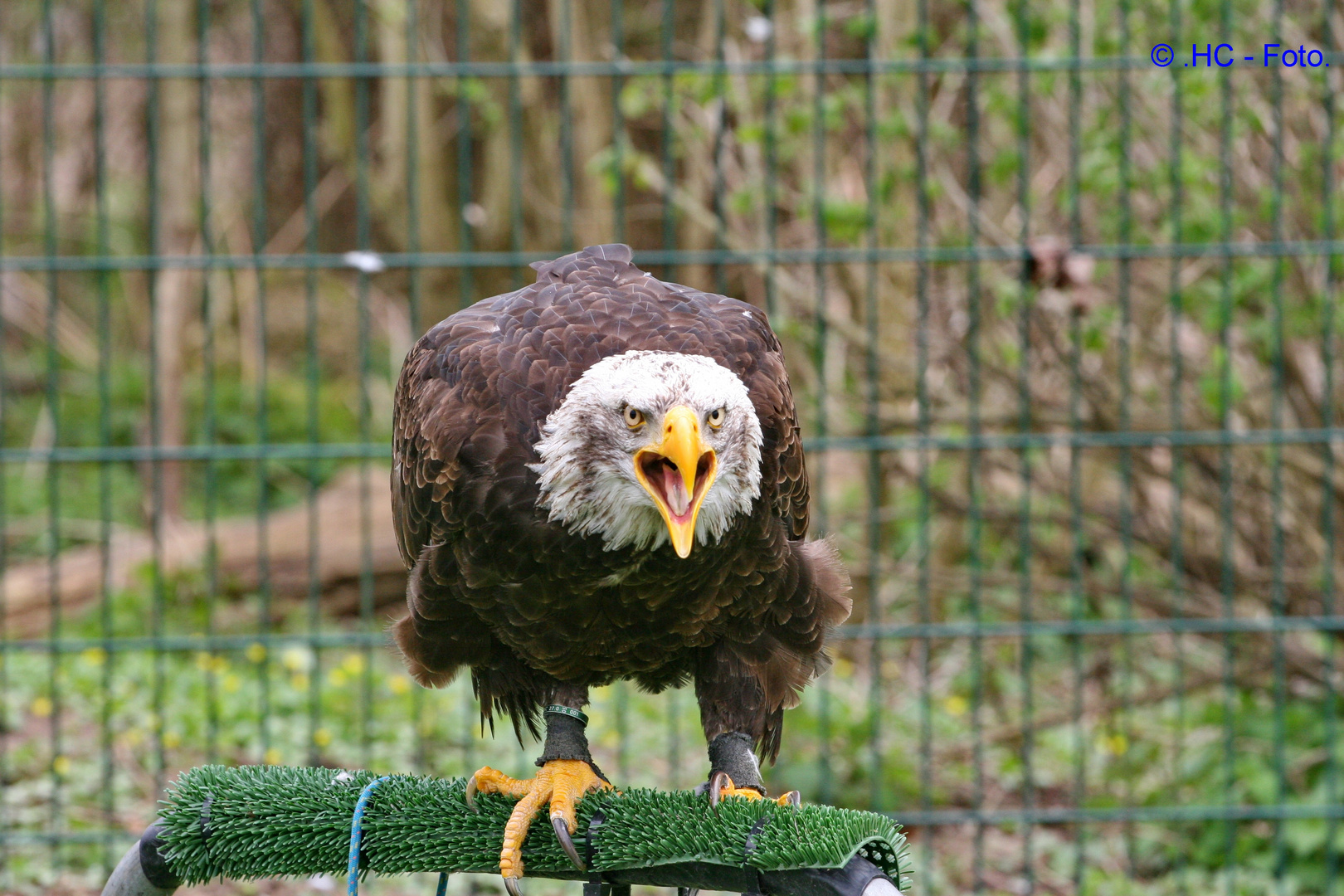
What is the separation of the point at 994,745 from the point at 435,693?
2007 millimetres

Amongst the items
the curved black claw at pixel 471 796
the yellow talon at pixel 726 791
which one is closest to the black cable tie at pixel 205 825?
the curved black claw at pixel 471 796

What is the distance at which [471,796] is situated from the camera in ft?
7.18

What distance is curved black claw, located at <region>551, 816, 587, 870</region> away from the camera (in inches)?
79.7

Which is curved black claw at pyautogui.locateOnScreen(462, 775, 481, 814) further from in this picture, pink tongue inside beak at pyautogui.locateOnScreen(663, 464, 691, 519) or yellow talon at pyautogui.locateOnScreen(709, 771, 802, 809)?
pink tongue inside beak at pyautogui.locateOnScreen(663, 464, 691, 519)

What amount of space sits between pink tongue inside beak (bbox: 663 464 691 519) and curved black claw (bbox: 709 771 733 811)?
1.91ft

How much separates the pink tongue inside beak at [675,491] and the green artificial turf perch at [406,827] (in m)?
0.43

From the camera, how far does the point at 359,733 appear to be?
4.63 metres

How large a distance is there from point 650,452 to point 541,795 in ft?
2.07

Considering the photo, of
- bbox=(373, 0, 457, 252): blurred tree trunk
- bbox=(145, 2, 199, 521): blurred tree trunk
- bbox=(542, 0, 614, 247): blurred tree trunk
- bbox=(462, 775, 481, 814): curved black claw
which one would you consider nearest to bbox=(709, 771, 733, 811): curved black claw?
bbox=(462, 775, 481, 814): curved black claw

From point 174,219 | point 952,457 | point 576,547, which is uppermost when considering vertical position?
point 174,219

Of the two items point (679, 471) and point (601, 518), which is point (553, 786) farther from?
point (679, 471)

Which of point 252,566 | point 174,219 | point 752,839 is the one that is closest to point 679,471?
point 752,839

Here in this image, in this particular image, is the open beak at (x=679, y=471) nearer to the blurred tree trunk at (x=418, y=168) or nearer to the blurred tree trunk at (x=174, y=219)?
the blurred tree trunk at (x=174, y=219)

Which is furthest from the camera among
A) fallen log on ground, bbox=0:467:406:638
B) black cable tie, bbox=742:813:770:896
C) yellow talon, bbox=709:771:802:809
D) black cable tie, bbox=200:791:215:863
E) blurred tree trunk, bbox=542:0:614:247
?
blurred tree trunk, bbox=542:0:614:247
